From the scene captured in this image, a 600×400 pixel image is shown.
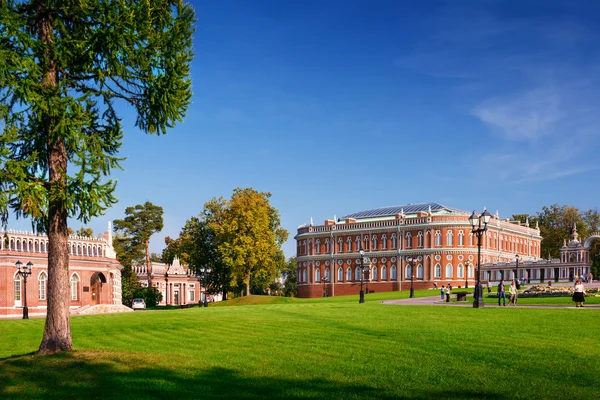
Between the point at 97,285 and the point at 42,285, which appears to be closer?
the point at 42,285

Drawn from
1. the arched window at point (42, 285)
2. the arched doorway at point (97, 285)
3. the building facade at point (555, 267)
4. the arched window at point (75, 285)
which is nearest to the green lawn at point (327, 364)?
the arched window at point (42, 285)

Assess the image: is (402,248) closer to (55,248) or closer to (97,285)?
(97,285)

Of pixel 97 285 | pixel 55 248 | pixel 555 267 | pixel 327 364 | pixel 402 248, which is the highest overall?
pixel 55 248

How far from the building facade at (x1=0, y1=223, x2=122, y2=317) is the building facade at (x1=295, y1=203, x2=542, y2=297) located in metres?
43.1

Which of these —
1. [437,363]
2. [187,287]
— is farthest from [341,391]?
[187,287]

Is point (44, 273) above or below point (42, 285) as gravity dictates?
above

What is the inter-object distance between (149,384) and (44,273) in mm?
51943

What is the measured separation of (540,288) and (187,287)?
7532 cm

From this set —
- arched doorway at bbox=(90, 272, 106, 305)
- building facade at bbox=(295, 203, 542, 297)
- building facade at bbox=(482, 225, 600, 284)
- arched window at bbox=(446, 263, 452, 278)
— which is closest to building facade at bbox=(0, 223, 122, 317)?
arched doorway at bbox=(90, 272, 106, 305)

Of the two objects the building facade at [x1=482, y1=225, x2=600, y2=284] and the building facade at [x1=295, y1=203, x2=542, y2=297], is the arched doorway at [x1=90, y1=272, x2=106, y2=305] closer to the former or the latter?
the building facade at [x1=295, y1=203, x2=542, y2=297]

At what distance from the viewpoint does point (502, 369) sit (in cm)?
1207

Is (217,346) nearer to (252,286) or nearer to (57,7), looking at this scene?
(57,7)

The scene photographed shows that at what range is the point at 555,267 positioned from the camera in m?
89.6

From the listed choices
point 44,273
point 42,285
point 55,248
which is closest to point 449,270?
point 44,273
